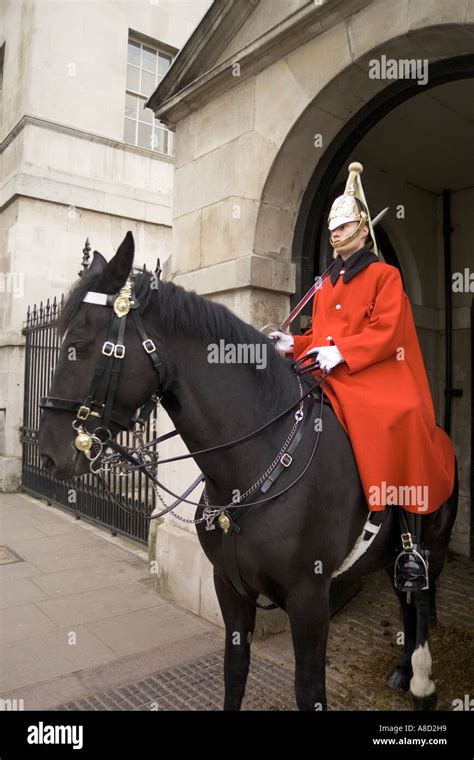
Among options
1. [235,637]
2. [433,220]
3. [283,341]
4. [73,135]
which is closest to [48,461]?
[235,637]

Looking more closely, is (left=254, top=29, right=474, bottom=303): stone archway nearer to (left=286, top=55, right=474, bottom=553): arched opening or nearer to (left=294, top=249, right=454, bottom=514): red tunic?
(left=286, top=55, right=474, bottom=553): arched opening

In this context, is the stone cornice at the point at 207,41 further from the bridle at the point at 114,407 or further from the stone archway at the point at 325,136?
the bridle at the point at 114,407

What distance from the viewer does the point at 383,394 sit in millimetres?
2652

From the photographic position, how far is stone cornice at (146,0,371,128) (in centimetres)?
380

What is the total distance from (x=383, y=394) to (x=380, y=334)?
308mm

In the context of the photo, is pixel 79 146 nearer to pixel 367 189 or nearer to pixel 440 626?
pixel 367 189

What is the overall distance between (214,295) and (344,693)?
3236 mm

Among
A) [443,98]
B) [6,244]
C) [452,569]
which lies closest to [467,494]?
[452,569]

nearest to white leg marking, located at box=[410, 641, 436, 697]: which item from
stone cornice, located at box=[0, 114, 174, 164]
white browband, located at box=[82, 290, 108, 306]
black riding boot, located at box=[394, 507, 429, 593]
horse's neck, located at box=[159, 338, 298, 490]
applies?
black riding boot, located at box=[394, 507, 429, 593]

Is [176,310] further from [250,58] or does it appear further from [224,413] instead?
[250,58]

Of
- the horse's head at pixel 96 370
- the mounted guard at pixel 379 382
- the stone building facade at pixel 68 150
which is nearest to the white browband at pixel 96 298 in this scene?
the horse's head at pixel 96 370

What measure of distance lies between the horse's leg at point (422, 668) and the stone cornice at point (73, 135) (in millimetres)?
10635

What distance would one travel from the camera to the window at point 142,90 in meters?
11.6

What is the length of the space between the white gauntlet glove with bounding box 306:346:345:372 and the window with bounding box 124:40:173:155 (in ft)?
34.9
